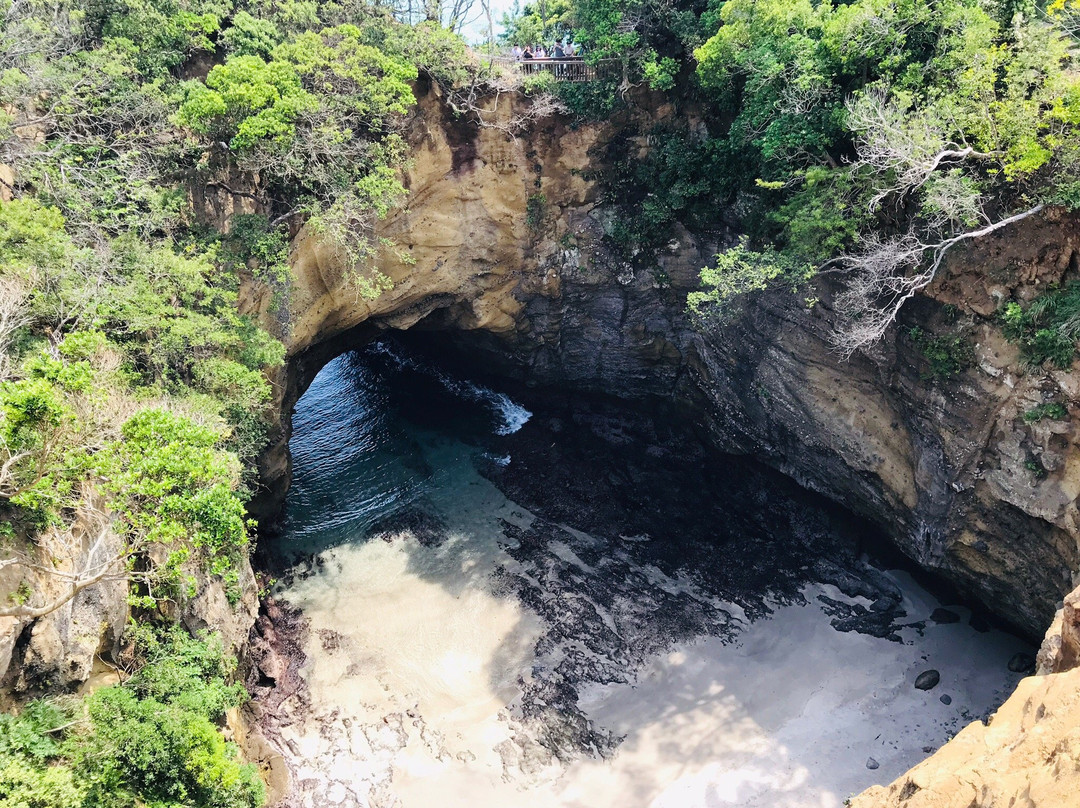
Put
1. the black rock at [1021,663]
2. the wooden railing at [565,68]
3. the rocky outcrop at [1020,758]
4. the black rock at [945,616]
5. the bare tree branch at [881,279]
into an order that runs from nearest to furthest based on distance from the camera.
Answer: the rocky outcrop at [1020,758] → the bare tree branch at [881,279] → the black rock at [1021,663] → the black rock at [945,616] → the wooden railing at [565,68]

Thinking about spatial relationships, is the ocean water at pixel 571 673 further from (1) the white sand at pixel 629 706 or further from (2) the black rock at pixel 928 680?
(2) the black rock at pixel 928 680

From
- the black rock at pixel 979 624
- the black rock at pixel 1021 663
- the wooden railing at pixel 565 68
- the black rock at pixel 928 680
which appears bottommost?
the black rock at pixel 1021 663

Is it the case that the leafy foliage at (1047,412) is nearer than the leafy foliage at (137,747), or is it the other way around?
the leafy foliage at (137,747)

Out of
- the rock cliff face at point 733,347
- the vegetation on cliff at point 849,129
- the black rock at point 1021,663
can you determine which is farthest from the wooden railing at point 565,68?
the black rock at point 1021,663

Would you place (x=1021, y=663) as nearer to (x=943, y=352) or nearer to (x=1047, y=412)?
(x=1047, y=412)

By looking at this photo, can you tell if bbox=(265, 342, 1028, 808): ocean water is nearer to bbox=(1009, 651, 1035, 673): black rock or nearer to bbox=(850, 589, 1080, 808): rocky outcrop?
bbox=(1009, 651, 1035, 673): black rock

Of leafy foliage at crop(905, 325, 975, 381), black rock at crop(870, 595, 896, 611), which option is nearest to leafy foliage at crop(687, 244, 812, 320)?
leafy foliage at crop(905, 325, 975, 381)
